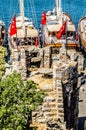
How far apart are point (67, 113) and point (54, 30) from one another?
42907 mm

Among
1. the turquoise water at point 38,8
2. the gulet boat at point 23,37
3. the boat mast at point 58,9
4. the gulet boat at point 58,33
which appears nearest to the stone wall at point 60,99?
the gulet boat at point 58,33

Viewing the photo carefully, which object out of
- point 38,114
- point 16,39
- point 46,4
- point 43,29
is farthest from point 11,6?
point 38,114

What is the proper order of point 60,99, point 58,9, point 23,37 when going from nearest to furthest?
point 60,99 → point 23,37 → point 58,9

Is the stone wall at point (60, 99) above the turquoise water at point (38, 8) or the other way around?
above

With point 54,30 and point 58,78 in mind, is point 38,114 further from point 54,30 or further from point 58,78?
point 54,30

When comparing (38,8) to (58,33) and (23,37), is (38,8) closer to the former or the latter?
(23,37)

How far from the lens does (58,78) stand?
95.2 feet

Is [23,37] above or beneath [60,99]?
beneath

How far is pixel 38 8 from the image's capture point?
119 metres

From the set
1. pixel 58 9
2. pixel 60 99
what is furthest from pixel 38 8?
pixel 60 99

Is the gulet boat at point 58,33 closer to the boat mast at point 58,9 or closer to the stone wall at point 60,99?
the boat mast at point 58,9

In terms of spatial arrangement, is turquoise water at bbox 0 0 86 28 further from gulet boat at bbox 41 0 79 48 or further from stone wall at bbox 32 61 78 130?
stone wall at bbox 32 61 78 130

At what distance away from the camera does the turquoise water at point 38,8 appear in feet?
354

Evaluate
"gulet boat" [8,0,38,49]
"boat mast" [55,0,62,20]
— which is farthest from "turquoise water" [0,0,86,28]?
"gulet boat" [8,0,38,49]
